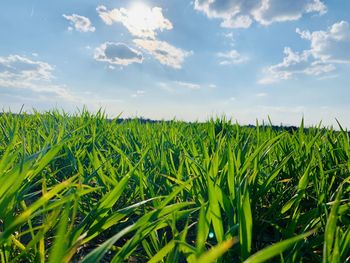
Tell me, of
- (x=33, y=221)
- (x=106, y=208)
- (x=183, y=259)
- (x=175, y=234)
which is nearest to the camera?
(x=175, y=234)

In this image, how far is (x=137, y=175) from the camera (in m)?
1.52

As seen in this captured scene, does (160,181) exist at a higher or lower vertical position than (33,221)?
higher

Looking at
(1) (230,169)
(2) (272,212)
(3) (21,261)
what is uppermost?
(1) (230,169)

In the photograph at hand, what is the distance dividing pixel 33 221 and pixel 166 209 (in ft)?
2.34

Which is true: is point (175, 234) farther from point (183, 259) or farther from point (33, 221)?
point (33, 221)

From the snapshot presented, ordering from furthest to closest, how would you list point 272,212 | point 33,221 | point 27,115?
1. point 27,115
2. point 33,221
3. point 272,212

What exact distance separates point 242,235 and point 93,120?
109 inches

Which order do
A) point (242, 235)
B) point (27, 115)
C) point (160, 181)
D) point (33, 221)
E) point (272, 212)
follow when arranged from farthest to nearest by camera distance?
point (27, 115), point (160, 181), point (33, 221), point (272, 212), point (242, 235)

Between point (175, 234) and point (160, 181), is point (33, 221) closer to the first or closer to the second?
point (160, 181)

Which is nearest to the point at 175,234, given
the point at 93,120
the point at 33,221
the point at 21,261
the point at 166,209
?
the point at 166,209

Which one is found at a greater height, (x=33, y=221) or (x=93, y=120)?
(x=93, y=120)

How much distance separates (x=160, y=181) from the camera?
5.43 feet

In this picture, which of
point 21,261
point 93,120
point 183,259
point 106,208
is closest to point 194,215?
point 183,259

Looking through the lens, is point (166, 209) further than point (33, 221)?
No
